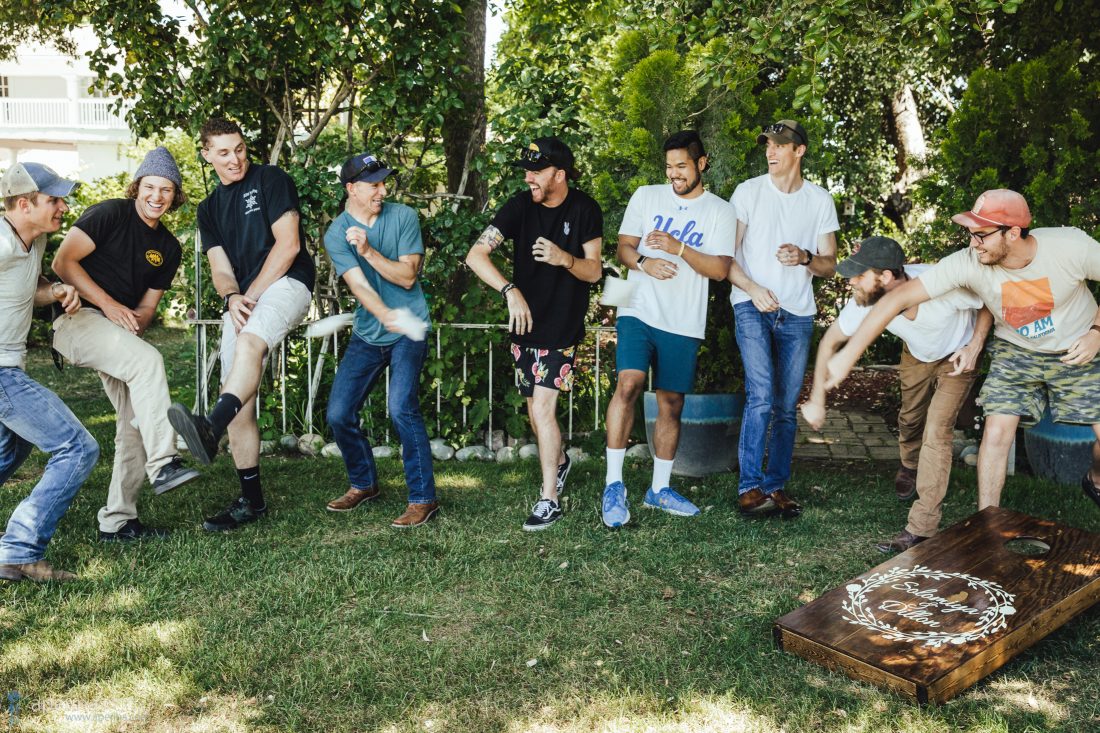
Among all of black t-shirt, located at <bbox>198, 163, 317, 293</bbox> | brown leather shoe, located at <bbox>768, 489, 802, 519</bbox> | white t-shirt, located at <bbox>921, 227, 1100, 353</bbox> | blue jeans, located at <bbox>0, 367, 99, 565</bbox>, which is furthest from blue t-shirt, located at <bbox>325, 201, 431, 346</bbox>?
white t-shirt, located at <bbox>921, 227, 1100, 353</bbox>

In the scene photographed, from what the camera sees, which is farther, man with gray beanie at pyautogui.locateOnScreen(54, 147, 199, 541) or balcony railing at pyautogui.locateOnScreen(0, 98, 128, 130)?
balcony railing at pyautogui.locateOnScreen(0, 98, 128, 130)

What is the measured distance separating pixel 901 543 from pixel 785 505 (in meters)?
0.71

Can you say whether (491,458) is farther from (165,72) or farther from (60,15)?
(60,15)

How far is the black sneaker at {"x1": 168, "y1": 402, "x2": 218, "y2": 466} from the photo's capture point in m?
3.96

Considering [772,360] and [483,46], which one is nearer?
[772,360]

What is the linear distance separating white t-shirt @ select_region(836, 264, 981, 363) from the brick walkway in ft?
6.35

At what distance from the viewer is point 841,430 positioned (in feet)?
25.1

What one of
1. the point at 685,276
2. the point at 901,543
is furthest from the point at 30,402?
the point at 901,543

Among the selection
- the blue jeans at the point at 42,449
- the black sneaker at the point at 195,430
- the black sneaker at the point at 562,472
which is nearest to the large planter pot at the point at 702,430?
the black sneaker at the point at 562,472

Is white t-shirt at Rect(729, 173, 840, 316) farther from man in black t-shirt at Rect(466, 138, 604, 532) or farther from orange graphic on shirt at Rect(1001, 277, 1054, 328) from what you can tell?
orange graphic on shirt at Rect(1001, 277, 1054, 328)

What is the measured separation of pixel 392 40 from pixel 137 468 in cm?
332

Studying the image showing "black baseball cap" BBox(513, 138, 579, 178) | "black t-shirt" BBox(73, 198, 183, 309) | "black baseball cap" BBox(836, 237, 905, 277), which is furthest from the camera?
"black baseball cap" BBox(513, 138, 579, 178)

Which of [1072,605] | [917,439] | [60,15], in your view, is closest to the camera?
[1072,605]

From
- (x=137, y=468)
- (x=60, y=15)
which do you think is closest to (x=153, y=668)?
(x=137, y=468)
